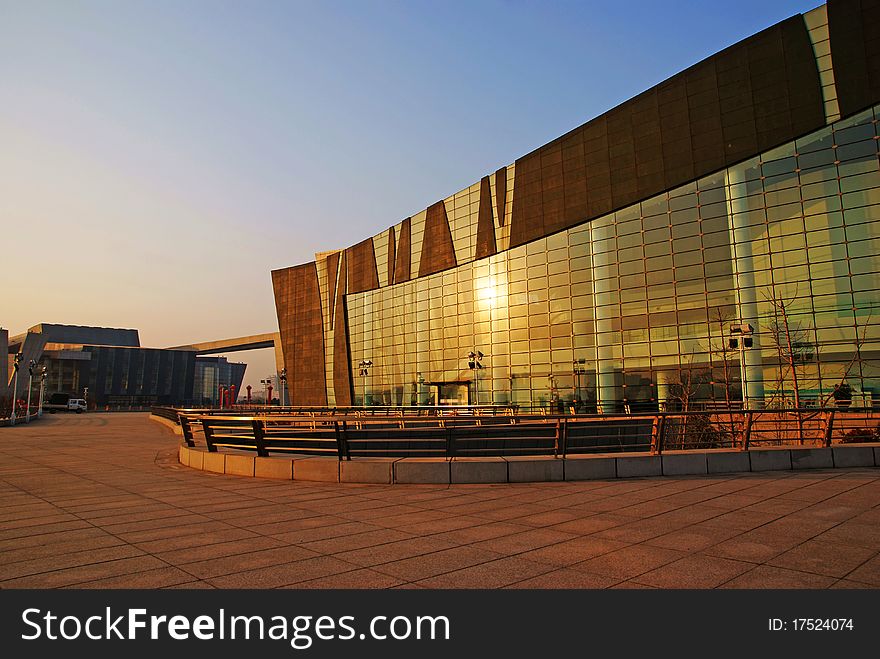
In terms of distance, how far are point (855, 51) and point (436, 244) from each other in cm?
3170

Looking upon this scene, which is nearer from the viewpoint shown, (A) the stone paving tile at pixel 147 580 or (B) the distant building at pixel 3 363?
(A) the stone paving tile at pixel 147 580

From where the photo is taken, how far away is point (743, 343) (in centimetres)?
3322

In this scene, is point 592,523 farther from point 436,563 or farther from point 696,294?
point 696,294

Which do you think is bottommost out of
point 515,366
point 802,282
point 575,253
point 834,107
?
point 515,366

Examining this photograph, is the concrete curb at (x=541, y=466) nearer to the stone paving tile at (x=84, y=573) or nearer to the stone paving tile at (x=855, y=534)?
the stone paving tile at (x=855, y=534)

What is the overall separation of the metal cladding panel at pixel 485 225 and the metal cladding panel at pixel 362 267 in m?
15.8

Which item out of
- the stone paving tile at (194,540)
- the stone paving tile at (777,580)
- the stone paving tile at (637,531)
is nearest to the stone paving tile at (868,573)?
the stone paving tile at (777,580)

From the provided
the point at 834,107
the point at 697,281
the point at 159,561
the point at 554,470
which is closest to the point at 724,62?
the point at 834,107

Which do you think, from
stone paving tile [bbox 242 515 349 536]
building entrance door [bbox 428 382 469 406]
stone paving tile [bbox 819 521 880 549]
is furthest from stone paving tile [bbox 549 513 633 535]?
building entrance door [bbox 428 382 469 406]

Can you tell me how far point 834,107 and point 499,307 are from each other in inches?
957

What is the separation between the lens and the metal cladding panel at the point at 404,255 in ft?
185
